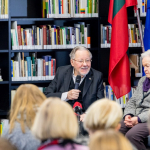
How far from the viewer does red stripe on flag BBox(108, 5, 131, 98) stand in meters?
4.32

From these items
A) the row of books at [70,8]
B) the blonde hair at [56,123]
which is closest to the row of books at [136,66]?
the row of books at [70,8]

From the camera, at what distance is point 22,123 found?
239cm

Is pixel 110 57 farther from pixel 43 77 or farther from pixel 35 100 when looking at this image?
pixel 35 100

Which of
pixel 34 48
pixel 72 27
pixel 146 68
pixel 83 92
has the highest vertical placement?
pixel 72 27

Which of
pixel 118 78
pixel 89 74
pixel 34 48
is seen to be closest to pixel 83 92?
pixel 89 74

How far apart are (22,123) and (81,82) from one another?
1638 millimetres

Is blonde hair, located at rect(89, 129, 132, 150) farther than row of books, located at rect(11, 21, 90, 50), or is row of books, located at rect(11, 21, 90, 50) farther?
row of books, located at rect(11, 21, 90, 50)

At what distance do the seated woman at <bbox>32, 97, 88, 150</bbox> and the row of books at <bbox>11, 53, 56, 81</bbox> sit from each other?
2720mm

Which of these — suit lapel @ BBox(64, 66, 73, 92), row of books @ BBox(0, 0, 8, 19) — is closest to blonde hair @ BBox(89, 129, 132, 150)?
suit lapel @ BBox(64, 66, 73, 92)

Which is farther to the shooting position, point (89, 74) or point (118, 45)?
point (118, 45)

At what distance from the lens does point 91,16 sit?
4.55 metres

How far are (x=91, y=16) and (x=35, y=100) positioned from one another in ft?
7.74

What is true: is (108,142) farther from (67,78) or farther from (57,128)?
(67,78)

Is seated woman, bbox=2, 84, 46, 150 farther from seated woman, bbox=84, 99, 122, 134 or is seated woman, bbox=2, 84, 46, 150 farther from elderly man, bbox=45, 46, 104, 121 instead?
elderly man, bbox=45, 46, 104, 121
